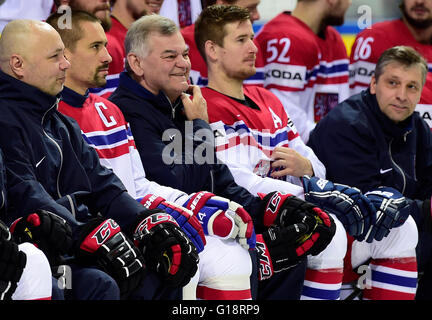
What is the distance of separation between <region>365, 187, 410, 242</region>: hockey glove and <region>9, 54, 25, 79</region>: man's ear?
1.37 m

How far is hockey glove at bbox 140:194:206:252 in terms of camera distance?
2.64m

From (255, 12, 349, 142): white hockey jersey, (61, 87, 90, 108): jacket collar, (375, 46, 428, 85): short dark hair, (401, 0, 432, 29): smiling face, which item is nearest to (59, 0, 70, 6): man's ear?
(61, 87, 90, 108): jacket collar

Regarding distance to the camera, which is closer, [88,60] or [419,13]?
[88,60]

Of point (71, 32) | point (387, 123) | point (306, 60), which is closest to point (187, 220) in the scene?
point (71, 32)

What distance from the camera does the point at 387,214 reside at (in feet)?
10.3

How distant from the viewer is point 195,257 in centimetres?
250

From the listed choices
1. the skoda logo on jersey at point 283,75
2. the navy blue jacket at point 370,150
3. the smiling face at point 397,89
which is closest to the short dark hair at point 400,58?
the smiling face at point 397,89

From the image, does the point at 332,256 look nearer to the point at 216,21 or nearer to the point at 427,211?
the point at 427,211

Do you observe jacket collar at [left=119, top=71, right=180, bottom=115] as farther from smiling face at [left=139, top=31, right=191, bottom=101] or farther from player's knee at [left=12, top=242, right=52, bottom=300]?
player's knee at [left=12, top=242, right=52, bottom=300]

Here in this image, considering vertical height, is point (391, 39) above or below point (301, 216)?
above

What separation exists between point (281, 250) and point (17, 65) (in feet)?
3.40

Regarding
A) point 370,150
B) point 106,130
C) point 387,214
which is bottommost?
point 387,214
